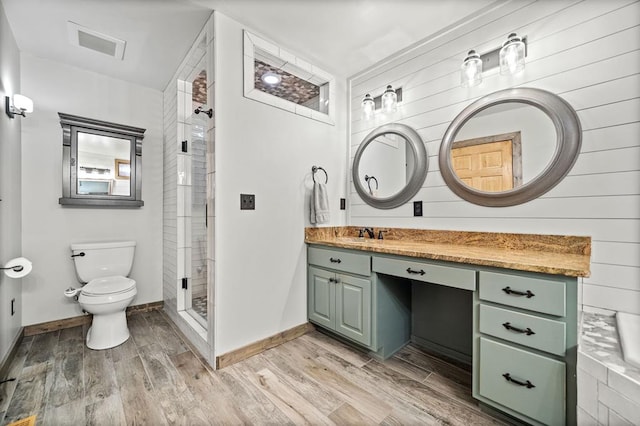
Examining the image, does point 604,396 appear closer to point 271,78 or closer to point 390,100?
point 390,100

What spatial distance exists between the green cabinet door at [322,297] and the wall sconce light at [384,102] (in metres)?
1.48

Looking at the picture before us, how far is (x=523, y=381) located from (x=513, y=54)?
1810mm

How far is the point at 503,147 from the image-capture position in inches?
71.1

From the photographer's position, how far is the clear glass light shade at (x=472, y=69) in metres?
1.81

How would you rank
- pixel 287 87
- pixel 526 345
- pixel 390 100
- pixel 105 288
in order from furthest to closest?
pixel 287 87 → pixel 390 100 → pixel 105 288 → pixel 526 345

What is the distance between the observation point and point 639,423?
33.3 inches

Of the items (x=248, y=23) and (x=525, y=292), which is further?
(x=248, y=23)

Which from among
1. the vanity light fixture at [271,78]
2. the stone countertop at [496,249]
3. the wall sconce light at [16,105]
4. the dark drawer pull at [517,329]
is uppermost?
the vanity light fixture at [271,78]

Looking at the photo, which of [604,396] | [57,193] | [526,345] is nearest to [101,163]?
[57,193]

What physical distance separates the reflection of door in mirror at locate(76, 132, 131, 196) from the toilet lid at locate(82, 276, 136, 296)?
86 centimetres

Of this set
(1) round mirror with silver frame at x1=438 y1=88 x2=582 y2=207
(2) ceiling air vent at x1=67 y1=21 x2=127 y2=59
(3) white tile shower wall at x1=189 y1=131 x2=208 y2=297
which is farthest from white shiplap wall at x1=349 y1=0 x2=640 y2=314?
(2) ceiling air vent at x1=67 y1=21 x2=127 y2=59

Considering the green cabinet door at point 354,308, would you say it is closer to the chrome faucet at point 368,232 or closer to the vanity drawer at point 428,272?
the vanity drawer at point 428,272

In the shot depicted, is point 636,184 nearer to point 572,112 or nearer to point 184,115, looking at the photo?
point 572,112

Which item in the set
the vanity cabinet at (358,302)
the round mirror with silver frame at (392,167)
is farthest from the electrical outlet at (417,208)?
the vanity cabinet at (358,302)
